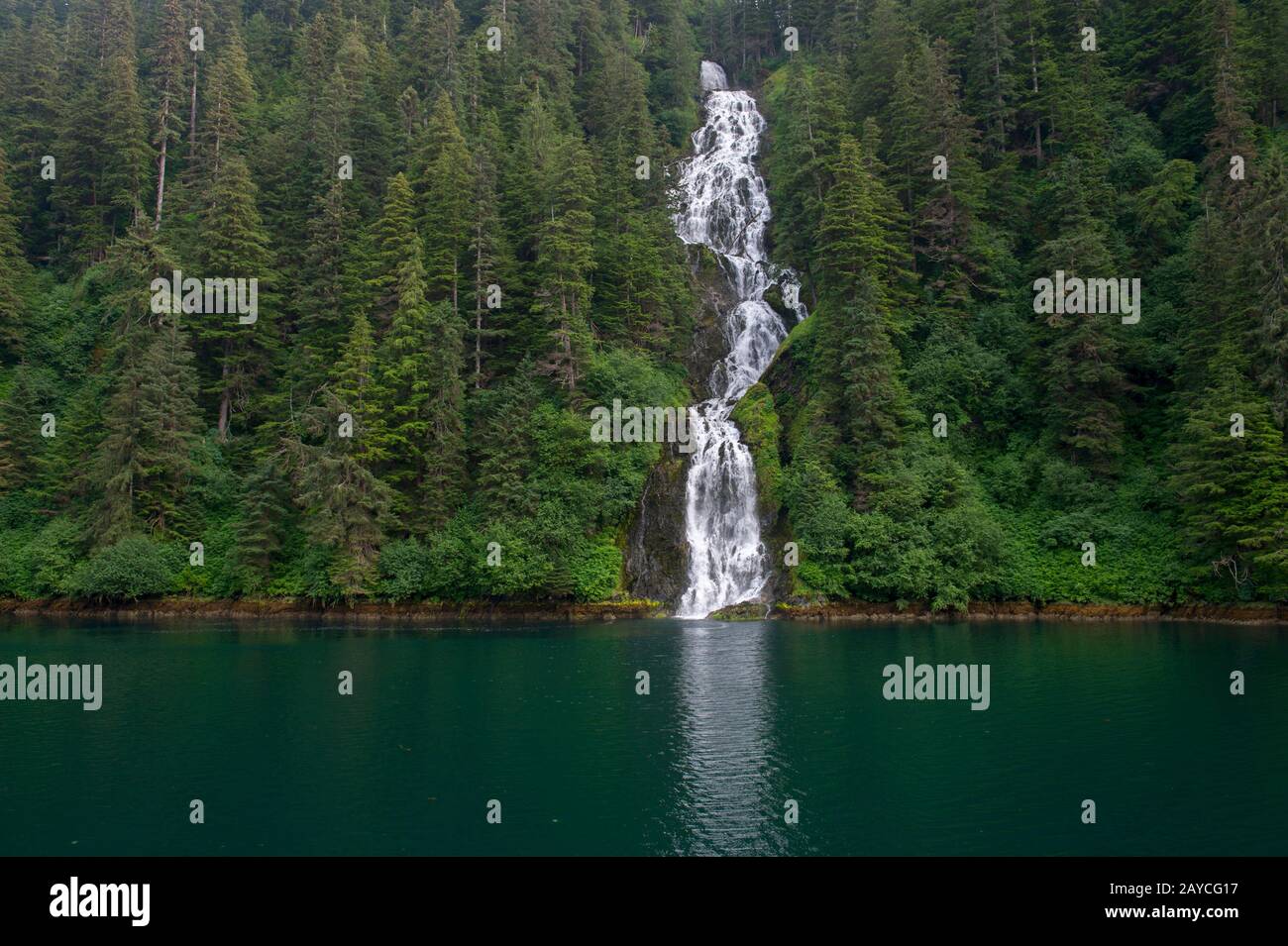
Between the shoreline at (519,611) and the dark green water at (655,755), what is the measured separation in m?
8.70

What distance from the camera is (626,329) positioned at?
4825 centimetres

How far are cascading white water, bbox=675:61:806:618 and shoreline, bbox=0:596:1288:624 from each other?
2665 millimetres

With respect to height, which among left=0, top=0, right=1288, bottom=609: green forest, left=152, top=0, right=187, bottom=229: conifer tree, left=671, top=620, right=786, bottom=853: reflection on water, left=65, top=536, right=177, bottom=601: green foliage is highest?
left=152, top=0, right=187, bottom=229: conifer tree

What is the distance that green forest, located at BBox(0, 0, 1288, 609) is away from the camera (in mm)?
36656

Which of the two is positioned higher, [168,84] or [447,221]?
[168,84]

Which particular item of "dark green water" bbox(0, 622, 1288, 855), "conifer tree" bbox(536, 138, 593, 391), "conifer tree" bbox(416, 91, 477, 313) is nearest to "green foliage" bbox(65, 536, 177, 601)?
"dark green water" bbox(0, 622, 1288, 855)

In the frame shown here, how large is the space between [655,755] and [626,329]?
3552cm

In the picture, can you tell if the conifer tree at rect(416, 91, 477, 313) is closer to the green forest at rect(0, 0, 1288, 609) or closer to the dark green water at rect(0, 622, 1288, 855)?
the green forest at rect(0, 0, 1288, 609)

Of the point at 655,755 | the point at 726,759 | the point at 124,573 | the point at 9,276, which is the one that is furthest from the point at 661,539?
the point at 9,276

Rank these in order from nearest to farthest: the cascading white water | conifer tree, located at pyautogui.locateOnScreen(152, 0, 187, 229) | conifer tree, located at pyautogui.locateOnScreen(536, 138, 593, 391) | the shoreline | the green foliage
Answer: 1. the shoreline
2. the green foliage
3. the cascading white water
4. conifer tree, located at pyautogui.locateOnScreen(536, 138, 593, 391)
5. conifer tree, located at pyautogui.locateOnScreen(152, 0, 187, 229)

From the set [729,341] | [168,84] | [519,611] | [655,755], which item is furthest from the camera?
[168,84]

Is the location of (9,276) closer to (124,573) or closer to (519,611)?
(124,573)

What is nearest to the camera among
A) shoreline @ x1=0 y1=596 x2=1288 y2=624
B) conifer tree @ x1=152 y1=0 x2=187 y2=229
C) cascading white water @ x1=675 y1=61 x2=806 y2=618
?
shoreline @ x1=0 y1=596 x2=1288 y2=624

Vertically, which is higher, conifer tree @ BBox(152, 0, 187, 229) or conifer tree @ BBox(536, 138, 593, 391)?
conifer tree @ BBox(152, 0, 187, 229)
